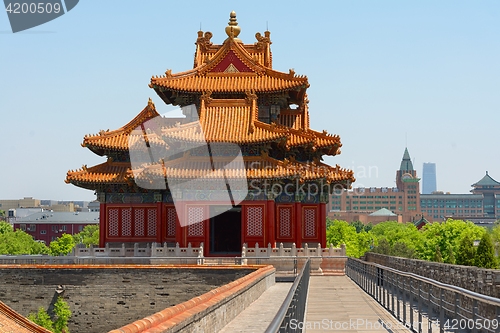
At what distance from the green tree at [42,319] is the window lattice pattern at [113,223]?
17.3m

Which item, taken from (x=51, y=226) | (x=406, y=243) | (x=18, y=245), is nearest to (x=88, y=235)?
(x=18, y=245)

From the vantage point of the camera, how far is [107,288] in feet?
95.5

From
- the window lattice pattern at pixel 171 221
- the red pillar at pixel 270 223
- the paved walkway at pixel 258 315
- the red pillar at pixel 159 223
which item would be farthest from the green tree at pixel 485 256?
the paved walkway at pixel 258 315

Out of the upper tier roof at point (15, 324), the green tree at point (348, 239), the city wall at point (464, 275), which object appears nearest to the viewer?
the city wall at point (464, 275)

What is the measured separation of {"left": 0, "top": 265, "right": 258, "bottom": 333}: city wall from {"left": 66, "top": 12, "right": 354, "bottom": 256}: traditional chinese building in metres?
12.9

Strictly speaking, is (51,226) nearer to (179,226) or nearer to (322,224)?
(179,226)

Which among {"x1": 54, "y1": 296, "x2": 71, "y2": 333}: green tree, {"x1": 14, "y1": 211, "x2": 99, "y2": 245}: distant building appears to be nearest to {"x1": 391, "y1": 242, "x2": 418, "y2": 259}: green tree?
{"x1": 14, "y1": 211, "x2": 99, "y2": 245}: distant building

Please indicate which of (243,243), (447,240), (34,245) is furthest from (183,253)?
(34,245)

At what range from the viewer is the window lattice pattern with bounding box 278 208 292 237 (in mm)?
43875

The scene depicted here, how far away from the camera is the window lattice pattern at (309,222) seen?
44.3 m

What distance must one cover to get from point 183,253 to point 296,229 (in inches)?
287

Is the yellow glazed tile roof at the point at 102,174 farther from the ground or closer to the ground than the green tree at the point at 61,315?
farther from the ground

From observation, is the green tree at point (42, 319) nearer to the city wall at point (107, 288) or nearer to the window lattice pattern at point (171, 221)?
the city wall at point (107, 288)

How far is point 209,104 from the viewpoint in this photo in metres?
45.6
